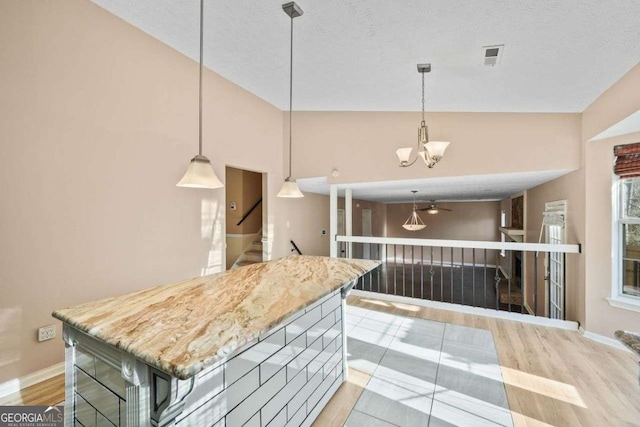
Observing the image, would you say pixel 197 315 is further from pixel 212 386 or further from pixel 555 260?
pixel 555 260

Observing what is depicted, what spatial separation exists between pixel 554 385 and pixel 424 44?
113 inches

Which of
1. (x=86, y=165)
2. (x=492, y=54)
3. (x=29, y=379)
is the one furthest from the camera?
(x=86, y=165)

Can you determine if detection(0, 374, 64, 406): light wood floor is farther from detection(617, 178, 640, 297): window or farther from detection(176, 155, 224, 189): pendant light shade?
detection(617, 178, 640, 297): window

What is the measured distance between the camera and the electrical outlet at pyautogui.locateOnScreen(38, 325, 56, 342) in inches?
89.8

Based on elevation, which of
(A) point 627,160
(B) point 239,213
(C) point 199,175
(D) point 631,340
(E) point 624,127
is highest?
(E) point 624,127

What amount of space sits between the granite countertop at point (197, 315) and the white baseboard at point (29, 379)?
1.76m

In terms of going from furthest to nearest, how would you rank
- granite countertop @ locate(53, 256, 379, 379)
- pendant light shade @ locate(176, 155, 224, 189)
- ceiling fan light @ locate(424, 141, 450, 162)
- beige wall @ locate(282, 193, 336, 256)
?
beige wall @ locate(282, 193, 336, 256) < ceiling fan light @ locate(424, 141, 450, 162) < pendant light shade @ locate(176, 155, 224, 189) < granite countertop @ locate(53, 256, 379, 379)

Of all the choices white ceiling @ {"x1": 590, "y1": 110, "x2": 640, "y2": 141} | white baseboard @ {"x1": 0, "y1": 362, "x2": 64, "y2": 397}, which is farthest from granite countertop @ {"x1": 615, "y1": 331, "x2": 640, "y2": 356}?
white baseboard @ {"x1": 0, "y1": 362, "x2": 64, "y2": 397}

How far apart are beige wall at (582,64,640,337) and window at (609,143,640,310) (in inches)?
2.3

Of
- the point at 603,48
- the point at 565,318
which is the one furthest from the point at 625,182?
the point at 565,318

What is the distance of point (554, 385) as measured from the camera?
2.17 meters

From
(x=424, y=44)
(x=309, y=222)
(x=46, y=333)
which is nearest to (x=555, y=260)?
(x=424, y=44)

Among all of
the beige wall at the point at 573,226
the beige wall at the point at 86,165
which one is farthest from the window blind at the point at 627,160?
the beige wall at the point at 86,165

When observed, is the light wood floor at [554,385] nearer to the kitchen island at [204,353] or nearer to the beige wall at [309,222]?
the kitchen island at [204,353]
